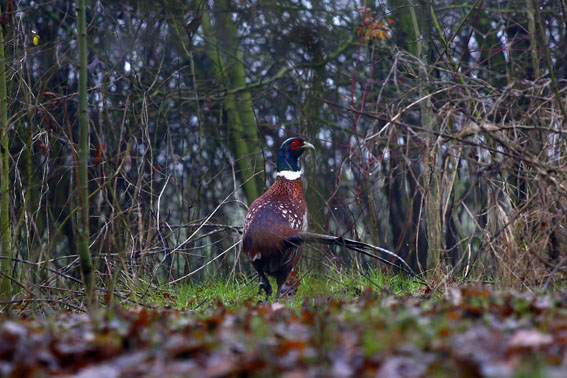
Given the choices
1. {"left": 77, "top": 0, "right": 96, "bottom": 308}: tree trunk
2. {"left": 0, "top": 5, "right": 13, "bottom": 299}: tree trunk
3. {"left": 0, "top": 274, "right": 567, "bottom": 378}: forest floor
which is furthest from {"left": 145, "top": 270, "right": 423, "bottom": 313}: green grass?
{"left": 0, "top": 274, "right": 567, "bottom": 378}: forest floor

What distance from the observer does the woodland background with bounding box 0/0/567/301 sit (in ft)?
16.5

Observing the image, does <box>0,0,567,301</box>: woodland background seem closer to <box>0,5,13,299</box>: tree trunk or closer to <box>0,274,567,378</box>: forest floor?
<box>0,5,13,299</box>: tree trunk

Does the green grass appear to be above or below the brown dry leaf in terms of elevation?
below

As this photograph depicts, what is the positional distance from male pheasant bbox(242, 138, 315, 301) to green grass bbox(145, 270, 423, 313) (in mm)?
252

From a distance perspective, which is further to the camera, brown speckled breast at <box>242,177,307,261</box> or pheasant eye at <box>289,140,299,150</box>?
pheasant eye at <box>289,140,299,150</box>

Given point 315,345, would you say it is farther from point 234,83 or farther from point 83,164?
point 234,83

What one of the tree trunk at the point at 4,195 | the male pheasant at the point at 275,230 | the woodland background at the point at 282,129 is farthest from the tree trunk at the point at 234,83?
the tree trunk at the point at 4,195

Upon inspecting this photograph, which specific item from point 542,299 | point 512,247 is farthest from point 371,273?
point 542,299

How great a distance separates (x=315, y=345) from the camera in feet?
9.24

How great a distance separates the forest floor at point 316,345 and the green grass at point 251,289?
2.22 meters

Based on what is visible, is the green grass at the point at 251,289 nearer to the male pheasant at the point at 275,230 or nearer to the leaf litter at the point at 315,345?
the male pheasant at the point at 275,230

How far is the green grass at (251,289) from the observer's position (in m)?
6.18

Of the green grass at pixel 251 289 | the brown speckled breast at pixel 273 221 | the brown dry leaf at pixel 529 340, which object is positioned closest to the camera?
the brown dry leaf at pixel 529 340

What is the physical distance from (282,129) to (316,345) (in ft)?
12.4
